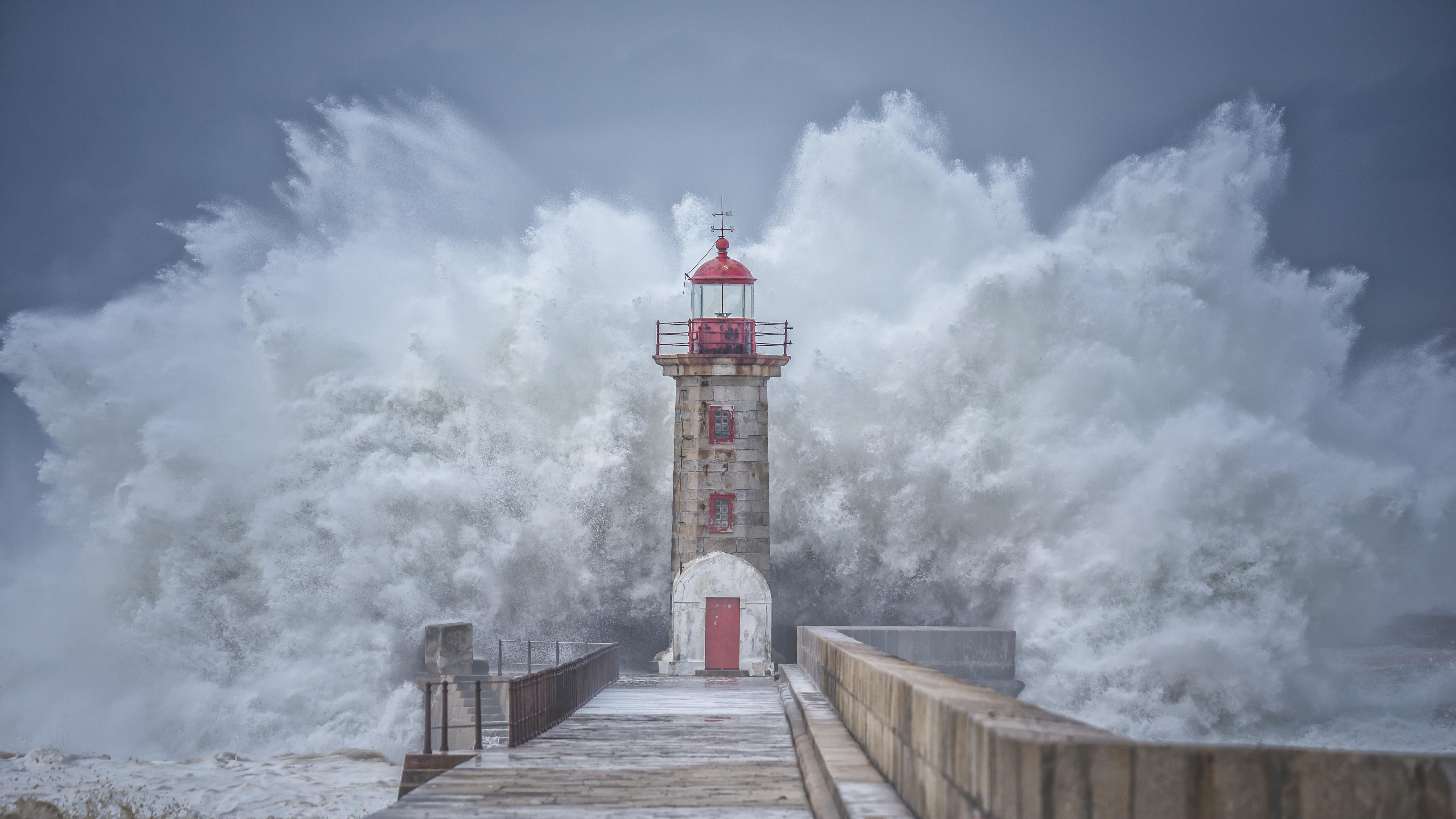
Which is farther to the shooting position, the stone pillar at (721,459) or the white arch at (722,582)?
the stone pillar at (721,459)

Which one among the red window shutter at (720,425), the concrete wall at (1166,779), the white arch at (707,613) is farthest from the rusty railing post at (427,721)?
the red window shutter at (720,425)

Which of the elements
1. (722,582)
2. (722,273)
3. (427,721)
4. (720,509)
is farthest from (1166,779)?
(722,273)

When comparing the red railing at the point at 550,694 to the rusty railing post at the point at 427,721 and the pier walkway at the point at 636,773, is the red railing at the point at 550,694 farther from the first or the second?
the rusty railing post at the point at 427,721

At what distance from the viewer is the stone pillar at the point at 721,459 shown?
60.1 ft

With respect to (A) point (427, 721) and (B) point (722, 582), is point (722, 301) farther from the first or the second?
(A) point (427, 721)

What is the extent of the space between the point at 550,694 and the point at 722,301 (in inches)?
410

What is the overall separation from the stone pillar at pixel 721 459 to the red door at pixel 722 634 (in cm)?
119

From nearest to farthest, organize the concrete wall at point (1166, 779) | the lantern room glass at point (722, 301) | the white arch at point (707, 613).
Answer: the concrete wall at point (1166, 779)
the white arch at point (707, 613)
the lantern room glass at point (722, 301)

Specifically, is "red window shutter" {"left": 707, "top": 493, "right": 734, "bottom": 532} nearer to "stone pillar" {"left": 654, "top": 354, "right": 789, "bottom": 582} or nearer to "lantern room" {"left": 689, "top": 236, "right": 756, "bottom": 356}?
"stone pillar" {"left": 654, "top": 354, "right": 789, "bottom": 582}

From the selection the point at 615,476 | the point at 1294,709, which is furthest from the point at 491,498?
the point at 1294,709

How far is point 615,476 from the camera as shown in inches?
1109

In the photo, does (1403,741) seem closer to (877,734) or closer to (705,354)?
(705,354)

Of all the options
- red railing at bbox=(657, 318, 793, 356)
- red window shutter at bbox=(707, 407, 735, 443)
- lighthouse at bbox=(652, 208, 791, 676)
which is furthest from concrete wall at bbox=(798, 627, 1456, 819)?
red railing at bbox=(657, 318, 793, 356)

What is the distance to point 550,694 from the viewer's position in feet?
32.2
